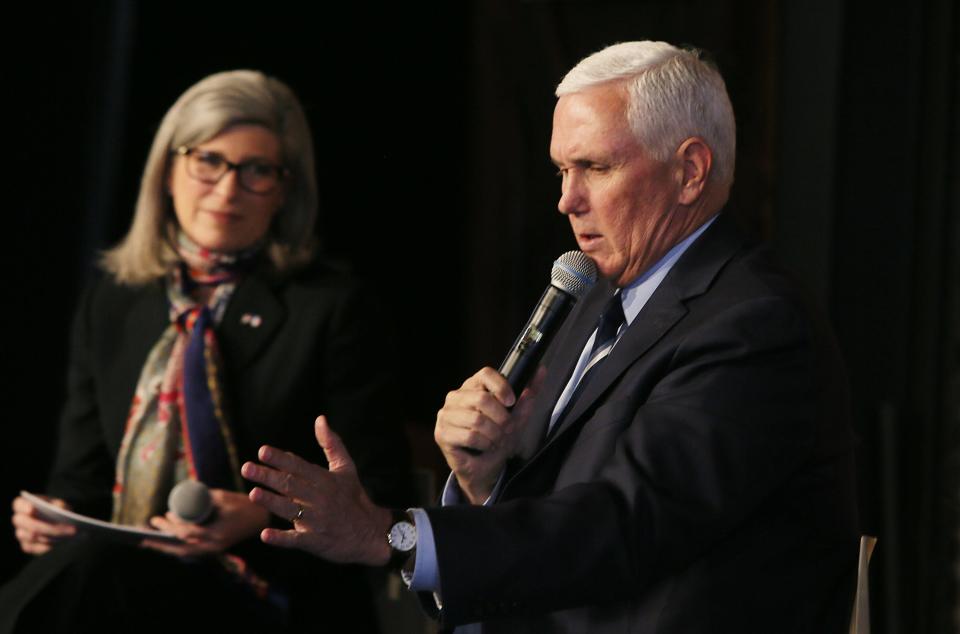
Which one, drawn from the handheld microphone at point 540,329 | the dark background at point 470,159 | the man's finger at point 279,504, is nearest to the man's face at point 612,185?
the handheld microphone at point 540,329

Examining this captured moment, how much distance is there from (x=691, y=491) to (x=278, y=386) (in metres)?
1.22

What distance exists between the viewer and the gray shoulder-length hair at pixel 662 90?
5.55 ft

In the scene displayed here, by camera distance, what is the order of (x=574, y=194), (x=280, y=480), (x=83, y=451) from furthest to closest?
(x=83, y=451), (x=574, y=194), (x=280, y=480)

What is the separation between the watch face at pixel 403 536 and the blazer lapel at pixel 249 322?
3.88 ft

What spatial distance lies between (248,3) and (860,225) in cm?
189

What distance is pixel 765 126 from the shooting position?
3.35 meters

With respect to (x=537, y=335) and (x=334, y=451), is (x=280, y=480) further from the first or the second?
(x=537, y=335)

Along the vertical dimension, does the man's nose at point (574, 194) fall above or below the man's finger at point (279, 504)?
above

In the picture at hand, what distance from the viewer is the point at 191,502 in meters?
2.29

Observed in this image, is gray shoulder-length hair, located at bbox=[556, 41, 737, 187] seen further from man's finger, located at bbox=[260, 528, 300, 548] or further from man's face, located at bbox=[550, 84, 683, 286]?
man's finger, located at bbox=[260, 528, 300, 548]

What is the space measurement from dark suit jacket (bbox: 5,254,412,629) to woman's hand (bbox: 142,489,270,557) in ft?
0.29

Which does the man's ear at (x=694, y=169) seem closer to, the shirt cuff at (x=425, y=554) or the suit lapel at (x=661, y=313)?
the suit lapel at (x=661, y=313)

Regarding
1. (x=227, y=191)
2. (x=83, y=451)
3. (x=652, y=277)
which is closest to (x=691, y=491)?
(x=652, y=277)

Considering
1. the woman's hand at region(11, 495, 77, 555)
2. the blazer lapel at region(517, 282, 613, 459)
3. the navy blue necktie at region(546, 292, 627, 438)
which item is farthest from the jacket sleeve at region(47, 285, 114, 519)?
the navy blue necktie at region(546, 292, 627, 438)
